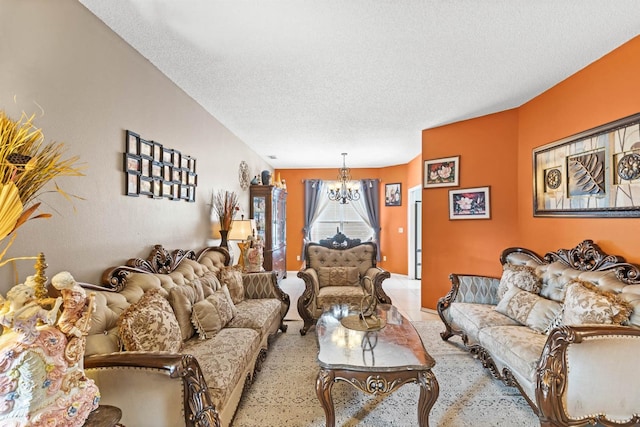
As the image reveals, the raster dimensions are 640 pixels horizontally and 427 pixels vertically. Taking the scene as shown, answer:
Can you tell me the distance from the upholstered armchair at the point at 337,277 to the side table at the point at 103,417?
2365mm

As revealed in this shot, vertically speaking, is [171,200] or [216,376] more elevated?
[171,200]

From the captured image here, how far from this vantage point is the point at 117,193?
2199mm

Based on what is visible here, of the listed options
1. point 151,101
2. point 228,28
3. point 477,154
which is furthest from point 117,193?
point 477,154

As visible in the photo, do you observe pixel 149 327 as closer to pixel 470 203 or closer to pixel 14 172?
pixel 14 172

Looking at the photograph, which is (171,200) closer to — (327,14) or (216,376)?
(216,376)

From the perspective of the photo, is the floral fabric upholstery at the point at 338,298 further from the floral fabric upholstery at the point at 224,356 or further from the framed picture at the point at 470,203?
the framed picture at the point at 470,203

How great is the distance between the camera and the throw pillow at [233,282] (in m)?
3.16

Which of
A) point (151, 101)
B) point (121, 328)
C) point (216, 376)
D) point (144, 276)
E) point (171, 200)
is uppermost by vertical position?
point (151, 101)

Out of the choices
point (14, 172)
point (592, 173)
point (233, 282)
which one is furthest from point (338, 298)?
point (14, 172)

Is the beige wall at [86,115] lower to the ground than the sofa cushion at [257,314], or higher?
higher

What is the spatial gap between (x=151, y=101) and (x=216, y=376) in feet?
7.64

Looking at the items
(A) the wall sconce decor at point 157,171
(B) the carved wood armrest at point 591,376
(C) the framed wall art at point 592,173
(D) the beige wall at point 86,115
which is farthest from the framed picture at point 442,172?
(D) the beige wall at point 86,115

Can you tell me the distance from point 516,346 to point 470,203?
233 centimetres

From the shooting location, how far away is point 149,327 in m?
1.75
